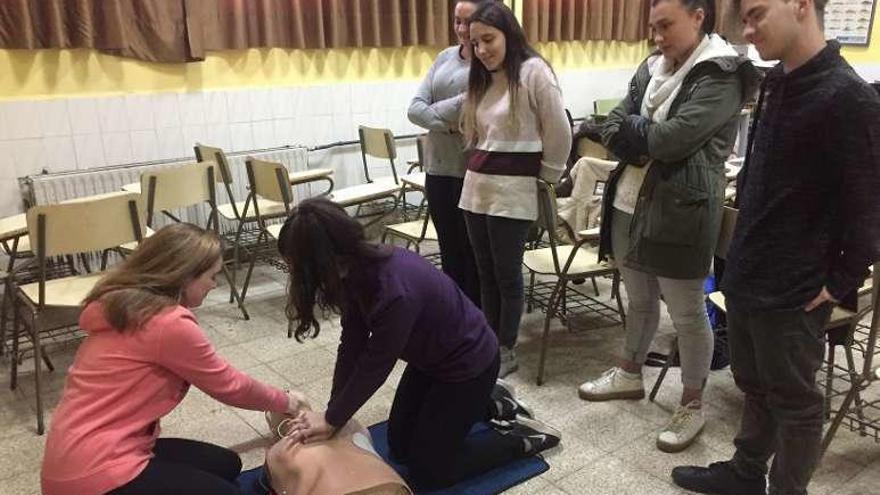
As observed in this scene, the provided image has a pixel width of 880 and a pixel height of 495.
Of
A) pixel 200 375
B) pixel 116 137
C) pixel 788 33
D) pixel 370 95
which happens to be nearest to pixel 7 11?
pixel 116 137

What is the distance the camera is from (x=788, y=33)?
140 centimetres

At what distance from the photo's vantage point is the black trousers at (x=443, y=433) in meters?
1.88

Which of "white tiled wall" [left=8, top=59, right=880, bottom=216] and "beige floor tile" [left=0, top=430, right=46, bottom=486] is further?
"white tiled wall" [left=8, top=59, right=880, bottom=216]

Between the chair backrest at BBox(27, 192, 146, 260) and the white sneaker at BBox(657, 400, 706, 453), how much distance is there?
1986 millimetres

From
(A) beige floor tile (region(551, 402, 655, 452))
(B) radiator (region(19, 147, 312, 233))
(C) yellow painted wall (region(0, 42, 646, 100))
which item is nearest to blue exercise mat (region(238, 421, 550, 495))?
(A) beige floor tile (region(551, 402, 655, 452))

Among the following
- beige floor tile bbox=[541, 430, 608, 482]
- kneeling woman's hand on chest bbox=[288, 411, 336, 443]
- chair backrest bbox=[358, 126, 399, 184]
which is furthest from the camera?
chair backrest bbox=[358, 126, 399, 184]

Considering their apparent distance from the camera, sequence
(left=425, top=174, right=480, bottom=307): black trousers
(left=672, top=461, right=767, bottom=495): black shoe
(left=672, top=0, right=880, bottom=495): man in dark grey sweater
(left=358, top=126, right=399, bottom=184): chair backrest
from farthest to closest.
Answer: (left=358, top=126, right=399, bottom=184): chair backrest < (left=425, top=174, right=480, bottom=307): black trousers < (left=672, top=461, right=767, bottom=495): black shoe < (left=672, top=0, right=880, bottom=495): man in dark grey sweater

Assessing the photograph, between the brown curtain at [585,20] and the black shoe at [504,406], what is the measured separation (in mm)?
3530

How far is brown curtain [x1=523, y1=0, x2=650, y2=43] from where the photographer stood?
5.15 meters

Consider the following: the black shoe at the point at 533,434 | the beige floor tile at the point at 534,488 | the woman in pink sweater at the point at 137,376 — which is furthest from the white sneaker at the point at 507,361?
the woman in pink sweater at the point at 137,376

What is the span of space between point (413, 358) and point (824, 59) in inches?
45.6

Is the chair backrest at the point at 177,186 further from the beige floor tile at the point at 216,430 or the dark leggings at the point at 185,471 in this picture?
the dark leggings at the point at 185,471

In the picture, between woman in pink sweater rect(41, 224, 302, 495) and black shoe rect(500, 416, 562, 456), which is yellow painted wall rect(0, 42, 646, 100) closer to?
woman in pink sweater rect(41, 224, 302, 495)

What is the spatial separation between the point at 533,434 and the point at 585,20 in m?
4.07
